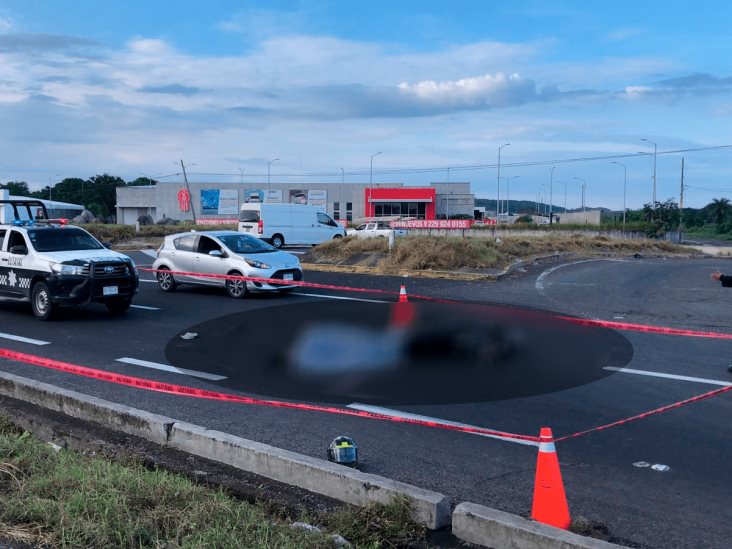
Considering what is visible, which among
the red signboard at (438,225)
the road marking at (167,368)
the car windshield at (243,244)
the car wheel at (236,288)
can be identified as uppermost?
the red signboard at (438,225)

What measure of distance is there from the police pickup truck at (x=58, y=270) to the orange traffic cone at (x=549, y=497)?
10822 millimetres

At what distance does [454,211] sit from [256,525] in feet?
278

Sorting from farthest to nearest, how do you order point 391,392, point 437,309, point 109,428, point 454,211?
point 454,211, point 437,309, point 391,392, point 109,428

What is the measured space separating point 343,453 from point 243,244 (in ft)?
40.2

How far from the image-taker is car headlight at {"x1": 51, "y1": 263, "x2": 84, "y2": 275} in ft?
43.9

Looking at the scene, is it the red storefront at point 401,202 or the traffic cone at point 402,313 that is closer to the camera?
the traffic cone at point 402,313

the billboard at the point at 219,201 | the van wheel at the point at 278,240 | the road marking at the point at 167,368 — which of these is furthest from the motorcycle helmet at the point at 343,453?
the billboard at the point at 219,201

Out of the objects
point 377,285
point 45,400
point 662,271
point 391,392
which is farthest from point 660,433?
point 662,271

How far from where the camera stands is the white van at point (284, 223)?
119 ft

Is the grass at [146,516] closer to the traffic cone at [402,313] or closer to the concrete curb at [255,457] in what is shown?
the concrete curb at [255,457]

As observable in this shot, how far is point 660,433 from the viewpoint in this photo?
22.6 ft

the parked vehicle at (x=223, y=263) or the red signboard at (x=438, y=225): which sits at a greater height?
the red signboard at (x=438, y=225)

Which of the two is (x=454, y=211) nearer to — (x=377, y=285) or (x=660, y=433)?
(x=377, y=285)

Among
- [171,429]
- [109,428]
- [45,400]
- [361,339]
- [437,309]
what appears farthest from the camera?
[437,309]
